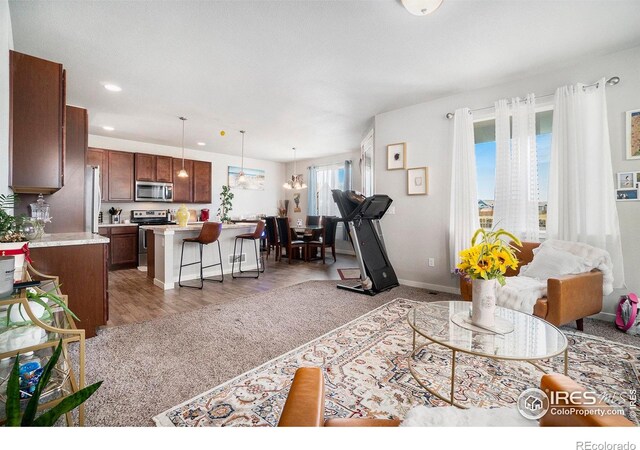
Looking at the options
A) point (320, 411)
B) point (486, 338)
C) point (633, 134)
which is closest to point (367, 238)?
point (486, 338)

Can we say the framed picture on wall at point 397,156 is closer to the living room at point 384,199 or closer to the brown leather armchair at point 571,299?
the living room at point 384,199

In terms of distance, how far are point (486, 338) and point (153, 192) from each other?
624 centimetres

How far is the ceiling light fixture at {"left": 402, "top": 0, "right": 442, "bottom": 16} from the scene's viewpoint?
202cm

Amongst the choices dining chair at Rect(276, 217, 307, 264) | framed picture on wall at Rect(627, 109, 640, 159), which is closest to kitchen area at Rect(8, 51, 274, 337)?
dining chair at Rect(276, 217, 307, 264)

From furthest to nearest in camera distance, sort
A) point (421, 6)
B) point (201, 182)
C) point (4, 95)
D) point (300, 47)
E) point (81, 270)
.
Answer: point (201, 182) < point (300, 47) < point (81, 270) < point (421, 6) < point (4, 95)

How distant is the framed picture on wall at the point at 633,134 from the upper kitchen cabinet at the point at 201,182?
689 cm

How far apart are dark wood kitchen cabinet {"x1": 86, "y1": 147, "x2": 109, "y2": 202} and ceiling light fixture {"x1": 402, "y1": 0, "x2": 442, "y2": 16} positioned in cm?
559

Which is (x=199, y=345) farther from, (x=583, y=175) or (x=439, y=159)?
(x=583, y=175)

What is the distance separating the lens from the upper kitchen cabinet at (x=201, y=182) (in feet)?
21.7

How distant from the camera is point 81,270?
7.64ft

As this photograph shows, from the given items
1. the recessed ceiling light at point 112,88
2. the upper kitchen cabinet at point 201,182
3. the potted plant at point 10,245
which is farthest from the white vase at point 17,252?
the upper kitchen cabinet at point 201,182

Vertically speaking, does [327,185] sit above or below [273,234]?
above

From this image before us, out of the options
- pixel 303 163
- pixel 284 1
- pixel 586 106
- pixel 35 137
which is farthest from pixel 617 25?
pixel 303 163

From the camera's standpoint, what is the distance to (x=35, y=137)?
223cm
